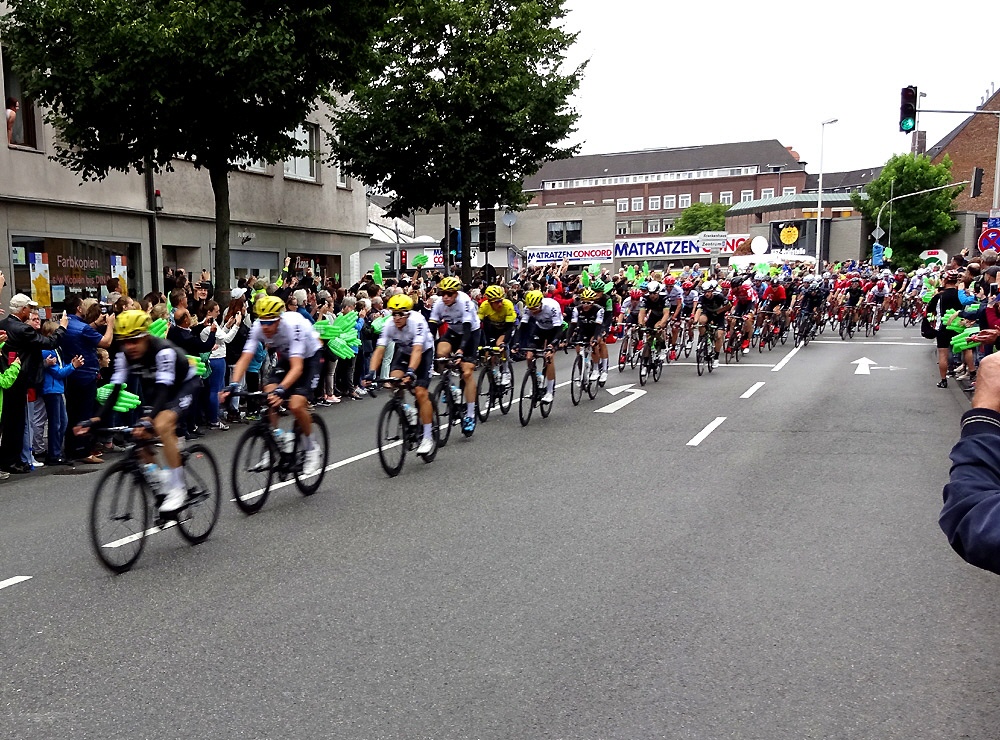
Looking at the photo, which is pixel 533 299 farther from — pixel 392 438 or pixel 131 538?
pixel 131 538

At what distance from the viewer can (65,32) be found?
16.6 meters

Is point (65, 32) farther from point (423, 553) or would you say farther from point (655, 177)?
point (655, 177)

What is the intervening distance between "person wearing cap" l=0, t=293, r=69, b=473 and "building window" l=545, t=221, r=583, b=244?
75711 mm

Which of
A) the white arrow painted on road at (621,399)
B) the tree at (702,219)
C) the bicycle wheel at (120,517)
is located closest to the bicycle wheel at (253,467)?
the bicycle wheel at (120,517)

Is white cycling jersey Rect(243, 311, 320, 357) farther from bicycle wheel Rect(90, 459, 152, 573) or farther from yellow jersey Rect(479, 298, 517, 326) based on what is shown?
yellow jersey Rect(479, 298, 517, 326)

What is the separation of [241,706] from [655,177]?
133 meters

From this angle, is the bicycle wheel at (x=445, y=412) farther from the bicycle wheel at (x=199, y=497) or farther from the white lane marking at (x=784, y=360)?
the white lane marking at (x=784, y=360)

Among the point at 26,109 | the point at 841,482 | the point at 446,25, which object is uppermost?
the point at 446,25

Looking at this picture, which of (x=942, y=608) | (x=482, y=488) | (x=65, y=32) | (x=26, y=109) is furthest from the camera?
(x=26, y=109)

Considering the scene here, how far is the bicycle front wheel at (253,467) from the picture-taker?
8.16 meters

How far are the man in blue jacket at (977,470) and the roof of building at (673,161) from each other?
398ft

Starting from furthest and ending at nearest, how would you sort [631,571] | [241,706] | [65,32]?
[65,32] < [631,571] < [241,706]

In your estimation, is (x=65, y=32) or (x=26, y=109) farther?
(x=26, y=109)

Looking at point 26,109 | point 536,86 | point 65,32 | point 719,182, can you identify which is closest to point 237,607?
point 65,32
